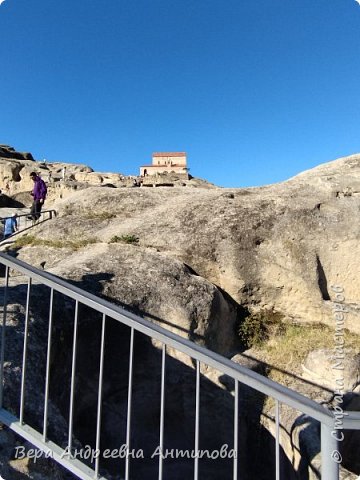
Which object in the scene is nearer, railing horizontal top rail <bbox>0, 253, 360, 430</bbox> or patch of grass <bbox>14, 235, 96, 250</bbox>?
railing horizontal top rail <bbox>0, 253, 360, 430</bbox>

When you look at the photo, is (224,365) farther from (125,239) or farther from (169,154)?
(169,154)

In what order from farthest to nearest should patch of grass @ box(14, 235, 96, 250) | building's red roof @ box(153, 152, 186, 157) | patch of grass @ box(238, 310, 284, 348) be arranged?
building's red roof @ box(153, 152, 186, 157) → patch of grass @ box(14, 235, 96, 250) → patch of grass @ box(238, 310, 284, 348)

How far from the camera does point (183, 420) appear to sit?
6.70 meters

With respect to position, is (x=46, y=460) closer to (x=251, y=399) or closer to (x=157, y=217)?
(x=251, y=399)

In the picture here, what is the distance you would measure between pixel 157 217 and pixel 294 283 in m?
3.62

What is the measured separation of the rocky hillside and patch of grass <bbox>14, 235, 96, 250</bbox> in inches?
1.1

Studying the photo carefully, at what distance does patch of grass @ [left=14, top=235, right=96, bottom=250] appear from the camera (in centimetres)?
887

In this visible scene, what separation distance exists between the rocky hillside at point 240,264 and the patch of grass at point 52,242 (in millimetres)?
28

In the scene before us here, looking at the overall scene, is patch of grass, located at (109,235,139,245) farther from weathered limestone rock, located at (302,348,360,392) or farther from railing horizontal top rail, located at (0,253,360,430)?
railing horizontal top rail, located at (0,253,360,430)

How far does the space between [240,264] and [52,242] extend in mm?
4627

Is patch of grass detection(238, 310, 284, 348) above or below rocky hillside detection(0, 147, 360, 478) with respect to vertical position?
below

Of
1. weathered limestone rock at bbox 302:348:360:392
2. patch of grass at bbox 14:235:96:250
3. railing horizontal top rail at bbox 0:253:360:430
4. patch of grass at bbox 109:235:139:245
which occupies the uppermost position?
patch of grass at bbox 109:235:139:245

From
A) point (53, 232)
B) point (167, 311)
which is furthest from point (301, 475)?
point (53, 232)

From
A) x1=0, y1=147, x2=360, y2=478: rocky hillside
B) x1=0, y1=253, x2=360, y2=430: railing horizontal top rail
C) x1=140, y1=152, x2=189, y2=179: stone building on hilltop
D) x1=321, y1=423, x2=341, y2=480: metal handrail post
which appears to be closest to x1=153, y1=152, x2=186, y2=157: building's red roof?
x1=140, y1=152, x2=189, y2=179: stone building on hilltop
